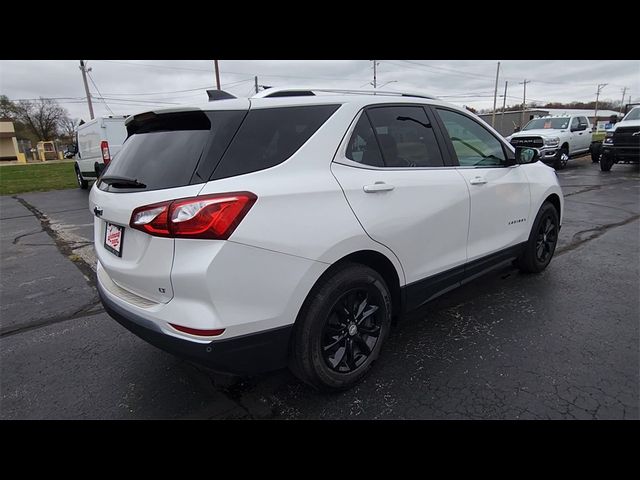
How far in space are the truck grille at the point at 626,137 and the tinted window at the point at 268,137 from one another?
15.3 m

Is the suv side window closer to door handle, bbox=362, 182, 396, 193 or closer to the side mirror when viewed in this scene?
the side mirror

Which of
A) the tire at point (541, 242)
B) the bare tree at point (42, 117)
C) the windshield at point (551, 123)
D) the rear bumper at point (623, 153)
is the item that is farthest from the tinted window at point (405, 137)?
the bare tree at point (42, 117)

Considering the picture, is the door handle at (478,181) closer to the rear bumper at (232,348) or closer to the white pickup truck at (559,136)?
the rear bumper at (232,348)

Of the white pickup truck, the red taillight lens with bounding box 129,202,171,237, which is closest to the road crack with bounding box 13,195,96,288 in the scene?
the red taillight lens with bounding box 129,202,171,237

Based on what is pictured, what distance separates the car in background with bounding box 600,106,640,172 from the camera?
13344 millimetres

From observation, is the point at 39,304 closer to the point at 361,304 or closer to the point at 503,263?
the point at 361,304

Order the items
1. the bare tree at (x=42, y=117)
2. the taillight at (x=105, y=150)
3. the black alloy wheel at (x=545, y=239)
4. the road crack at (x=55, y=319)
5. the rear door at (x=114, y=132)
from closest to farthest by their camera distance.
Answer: the road crack at (x=55, y=319) < the black alloy wheel at (x=545, y=239) < the taillight at (x=105, y=150) < the rear door at (x=114, y=132) < the bare tree at (x=42, y=117)

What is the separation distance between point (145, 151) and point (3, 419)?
1806 millimetres

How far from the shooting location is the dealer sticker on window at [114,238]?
2273 mm

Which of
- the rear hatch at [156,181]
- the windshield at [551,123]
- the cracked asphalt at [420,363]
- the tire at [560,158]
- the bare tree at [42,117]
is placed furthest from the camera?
the bare tree at [42,117]

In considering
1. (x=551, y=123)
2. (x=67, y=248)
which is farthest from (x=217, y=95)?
(x=551, y=123)

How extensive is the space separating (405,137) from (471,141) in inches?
37.2

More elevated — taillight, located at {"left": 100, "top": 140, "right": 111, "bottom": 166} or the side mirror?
the side mirror
